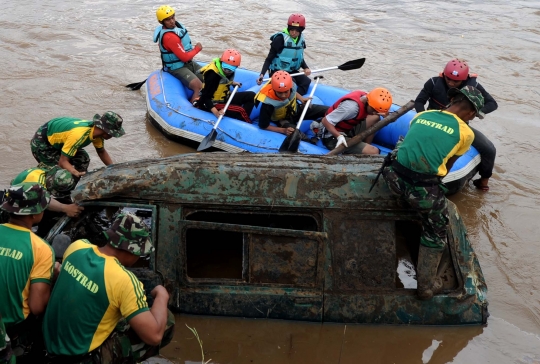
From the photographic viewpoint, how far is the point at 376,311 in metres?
5.18

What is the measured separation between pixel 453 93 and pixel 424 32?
12398 millimetres

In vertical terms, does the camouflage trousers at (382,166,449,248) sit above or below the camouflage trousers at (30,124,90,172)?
above

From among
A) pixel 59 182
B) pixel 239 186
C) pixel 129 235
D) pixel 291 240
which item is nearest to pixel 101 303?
pixel 129 235

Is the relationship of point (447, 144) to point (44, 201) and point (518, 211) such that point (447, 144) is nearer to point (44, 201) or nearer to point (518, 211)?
point (44, 201)

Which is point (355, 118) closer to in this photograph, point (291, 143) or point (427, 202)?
point (291, 143)

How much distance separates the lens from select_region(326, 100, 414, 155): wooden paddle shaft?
7301mm

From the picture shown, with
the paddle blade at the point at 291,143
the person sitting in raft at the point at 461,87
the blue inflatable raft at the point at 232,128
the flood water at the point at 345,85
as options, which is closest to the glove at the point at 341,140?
the blue inflatable raft at the point at 232,128

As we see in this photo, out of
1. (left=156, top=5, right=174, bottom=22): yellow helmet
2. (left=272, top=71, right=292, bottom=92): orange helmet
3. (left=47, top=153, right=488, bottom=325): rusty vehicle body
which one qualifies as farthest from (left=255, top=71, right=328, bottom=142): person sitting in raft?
(left=47, top=153, right=488, bottom=325): rusty vehicle body

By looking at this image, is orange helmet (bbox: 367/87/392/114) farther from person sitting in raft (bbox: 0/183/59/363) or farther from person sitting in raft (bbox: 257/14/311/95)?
person sitting in raft (bbox: 0/183/59/363)

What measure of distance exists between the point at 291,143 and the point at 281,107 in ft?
3.22

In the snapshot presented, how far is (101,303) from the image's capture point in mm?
3791

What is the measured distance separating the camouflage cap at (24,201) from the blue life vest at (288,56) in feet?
21.8

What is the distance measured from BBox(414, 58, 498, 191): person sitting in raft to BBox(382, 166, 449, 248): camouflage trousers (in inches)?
144

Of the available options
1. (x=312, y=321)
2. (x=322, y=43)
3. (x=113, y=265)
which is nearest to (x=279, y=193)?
(x=312, y=321)
